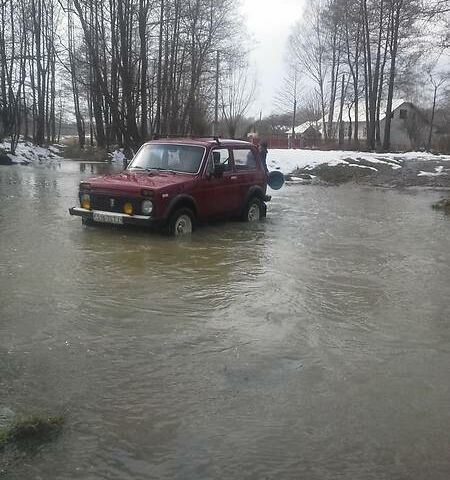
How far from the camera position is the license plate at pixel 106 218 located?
31.1ft

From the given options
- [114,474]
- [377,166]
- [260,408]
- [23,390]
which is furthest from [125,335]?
[377,166]

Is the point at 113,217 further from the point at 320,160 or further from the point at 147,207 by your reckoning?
the point at 320,160

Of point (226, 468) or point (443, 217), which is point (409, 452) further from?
point (443, 217)

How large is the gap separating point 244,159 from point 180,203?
8.22ft

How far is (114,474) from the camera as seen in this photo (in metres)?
3.11

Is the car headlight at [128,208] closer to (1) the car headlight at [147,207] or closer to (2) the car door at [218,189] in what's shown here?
(1) the car headlight at [147,207]

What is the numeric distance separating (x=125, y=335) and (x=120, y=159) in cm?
3034

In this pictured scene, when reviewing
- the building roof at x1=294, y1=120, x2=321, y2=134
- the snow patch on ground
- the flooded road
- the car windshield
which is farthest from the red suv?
the building roof at x1=294, y1=120, x2=321, y2=134

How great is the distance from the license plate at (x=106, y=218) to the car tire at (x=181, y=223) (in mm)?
815

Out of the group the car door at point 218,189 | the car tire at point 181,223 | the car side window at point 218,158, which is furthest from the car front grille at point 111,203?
the car side window at point 218,158

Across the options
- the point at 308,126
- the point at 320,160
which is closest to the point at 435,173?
the point at 320,160

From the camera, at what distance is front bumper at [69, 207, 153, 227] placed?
30.5 ft

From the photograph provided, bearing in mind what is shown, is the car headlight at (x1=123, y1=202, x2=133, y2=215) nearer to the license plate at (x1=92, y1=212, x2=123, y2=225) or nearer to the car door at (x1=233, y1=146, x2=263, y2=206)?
the license plate at (x1=92, y1=212, x2=123, y2=225)

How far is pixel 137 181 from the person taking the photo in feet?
31.9
